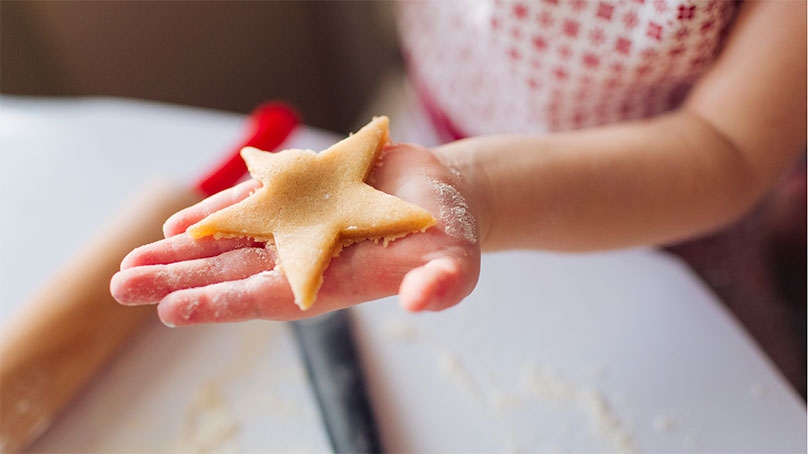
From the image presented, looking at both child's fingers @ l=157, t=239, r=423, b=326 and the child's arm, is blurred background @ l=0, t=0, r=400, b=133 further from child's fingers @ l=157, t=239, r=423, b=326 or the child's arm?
child's fingers @ l=157, t=239, r=423, b=326

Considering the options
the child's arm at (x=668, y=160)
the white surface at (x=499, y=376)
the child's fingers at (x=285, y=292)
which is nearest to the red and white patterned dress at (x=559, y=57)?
the child's arm at (x=668, y=160)

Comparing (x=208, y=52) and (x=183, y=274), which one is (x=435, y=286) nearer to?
(x=183, y=274)

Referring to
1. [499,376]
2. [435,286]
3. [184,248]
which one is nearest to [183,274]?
[184,248]

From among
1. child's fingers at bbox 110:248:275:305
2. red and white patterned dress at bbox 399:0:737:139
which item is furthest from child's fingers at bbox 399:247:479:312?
red and white patterned dress at bbox 399:0:737:139

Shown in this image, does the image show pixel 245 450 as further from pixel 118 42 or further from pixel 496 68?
pixel 118 42

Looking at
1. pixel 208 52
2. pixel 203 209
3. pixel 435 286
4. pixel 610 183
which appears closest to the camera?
pixel 435 286
